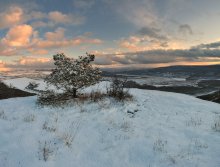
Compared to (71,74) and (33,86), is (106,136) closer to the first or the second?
(71,74)

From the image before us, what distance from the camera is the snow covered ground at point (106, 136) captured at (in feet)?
25.9

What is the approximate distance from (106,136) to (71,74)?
8111mm

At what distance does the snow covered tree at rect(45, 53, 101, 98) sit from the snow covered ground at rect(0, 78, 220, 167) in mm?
2588

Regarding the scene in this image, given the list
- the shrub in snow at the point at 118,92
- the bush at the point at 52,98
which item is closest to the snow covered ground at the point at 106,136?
the bush at the point at 52,98

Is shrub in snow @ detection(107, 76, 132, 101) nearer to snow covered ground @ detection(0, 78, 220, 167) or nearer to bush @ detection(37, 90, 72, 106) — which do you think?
snow covered ground @ detection(0, 78, 220, 167)

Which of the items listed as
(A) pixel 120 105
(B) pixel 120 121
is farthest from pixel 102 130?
(A) pixel 120 105

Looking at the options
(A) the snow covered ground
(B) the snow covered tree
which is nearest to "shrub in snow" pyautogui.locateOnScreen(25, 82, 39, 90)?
(B) the snow covered tree

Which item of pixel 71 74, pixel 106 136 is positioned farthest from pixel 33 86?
pixel 106 136

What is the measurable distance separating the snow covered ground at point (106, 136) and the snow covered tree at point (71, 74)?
259 centimetres

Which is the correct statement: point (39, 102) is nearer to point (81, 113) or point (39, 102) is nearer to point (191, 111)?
point (81, 113)

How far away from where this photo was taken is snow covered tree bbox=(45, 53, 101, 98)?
56.4 ft

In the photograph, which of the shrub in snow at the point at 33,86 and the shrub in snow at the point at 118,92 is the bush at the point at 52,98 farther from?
the shrub in snow at the point at 33,86

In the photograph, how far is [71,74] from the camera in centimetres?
1728

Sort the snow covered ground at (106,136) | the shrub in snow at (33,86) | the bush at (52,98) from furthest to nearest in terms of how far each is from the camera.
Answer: the shrub in snow at (33,86) < the bush at (52,98) < the snow covered ground at (106,136)
